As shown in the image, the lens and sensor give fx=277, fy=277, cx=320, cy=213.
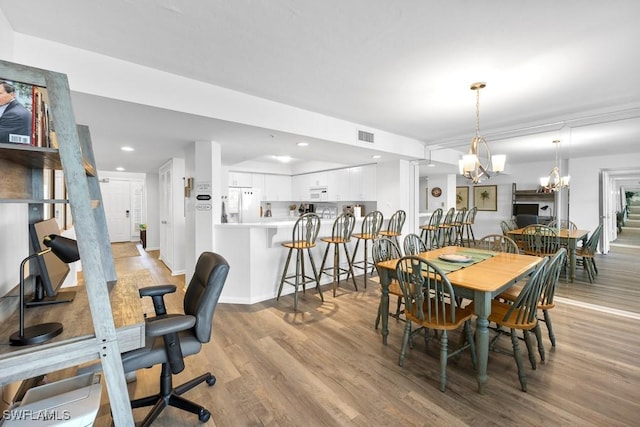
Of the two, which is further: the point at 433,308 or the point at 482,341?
the point at 433,308

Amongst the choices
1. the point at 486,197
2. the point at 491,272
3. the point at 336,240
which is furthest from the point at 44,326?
the point at 486,197

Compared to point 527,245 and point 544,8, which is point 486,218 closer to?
point 527,245

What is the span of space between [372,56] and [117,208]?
9.58 meters

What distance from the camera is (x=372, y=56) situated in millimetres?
2191

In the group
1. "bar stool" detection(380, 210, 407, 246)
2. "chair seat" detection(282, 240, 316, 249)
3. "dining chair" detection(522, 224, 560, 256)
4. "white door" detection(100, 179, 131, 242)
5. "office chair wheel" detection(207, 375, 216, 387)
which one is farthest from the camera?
"white door" detection(100, 179, 131, 242)

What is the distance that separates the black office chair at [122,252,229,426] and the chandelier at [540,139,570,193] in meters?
4.28

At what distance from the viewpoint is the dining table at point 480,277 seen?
74.8 inches

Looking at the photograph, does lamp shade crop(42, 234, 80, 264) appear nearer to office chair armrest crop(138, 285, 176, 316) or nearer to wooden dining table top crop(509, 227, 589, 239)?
office chair armrest crop(138, 285, 176, 316)

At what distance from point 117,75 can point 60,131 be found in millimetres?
1592

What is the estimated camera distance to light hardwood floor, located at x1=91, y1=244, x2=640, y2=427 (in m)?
1.71

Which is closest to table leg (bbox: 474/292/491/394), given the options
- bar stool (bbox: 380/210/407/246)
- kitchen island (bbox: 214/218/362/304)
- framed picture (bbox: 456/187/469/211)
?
kitchen island (bbox: 214/218/362/304)

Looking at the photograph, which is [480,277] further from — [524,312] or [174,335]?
[174,335]

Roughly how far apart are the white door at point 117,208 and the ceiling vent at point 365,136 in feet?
27.3

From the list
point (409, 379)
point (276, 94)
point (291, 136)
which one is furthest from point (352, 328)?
point (276, 94)
